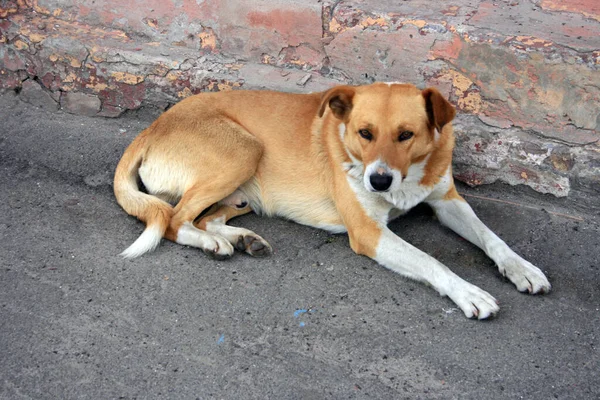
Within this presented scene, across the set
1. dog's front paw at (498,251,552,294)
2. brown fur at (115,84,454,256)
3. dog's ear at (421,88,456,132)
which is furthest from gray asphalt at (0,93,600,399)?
dog's ear at (421,88,456,132)

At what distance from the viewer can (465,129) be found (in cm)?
388

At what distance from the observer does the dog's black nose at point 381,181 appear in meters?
3.11

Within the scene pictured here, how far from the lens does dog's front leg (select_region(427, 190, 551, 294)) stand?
3158mm

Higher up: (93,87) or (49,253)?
(93,87)

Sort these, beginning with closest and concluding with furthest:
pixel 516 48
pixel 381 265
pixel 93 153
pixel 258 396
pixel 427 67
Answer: pixel 258 396, pixel 381 265, pixel 516 48, pixel 427 67, pixel 93 153

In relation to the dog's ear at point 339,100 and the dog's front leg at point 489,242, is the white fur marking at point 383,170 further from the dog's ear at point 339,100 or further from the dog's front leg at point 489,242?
the dog's front leg at point 489,242

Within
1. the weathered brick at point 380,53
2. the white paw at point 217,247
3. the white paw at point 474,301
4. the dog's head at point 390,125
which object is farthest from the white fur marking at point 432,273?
the weathered brick at point 380,53

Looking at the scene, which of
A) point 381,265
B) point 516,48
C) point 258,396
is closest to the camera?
point 258,396

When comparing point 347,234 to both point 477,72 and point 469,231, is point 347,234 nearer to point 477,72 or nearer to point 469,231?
point 469,231

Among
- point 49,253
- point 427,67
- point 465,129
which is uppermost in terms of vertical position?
point 427,67

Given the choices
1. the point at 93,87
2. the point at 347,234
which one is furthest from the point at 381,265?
the point at 93,87

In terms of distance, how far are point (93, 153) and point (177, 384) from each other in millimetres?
2265

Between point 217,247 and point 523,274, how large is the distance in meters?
1.54

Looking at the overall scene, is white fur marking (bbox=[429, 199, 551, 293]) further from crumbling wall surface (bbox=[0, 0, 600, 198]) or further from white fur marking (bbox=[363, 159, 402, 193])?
white fur marking (bbox=[363, 159, 402, 193])
